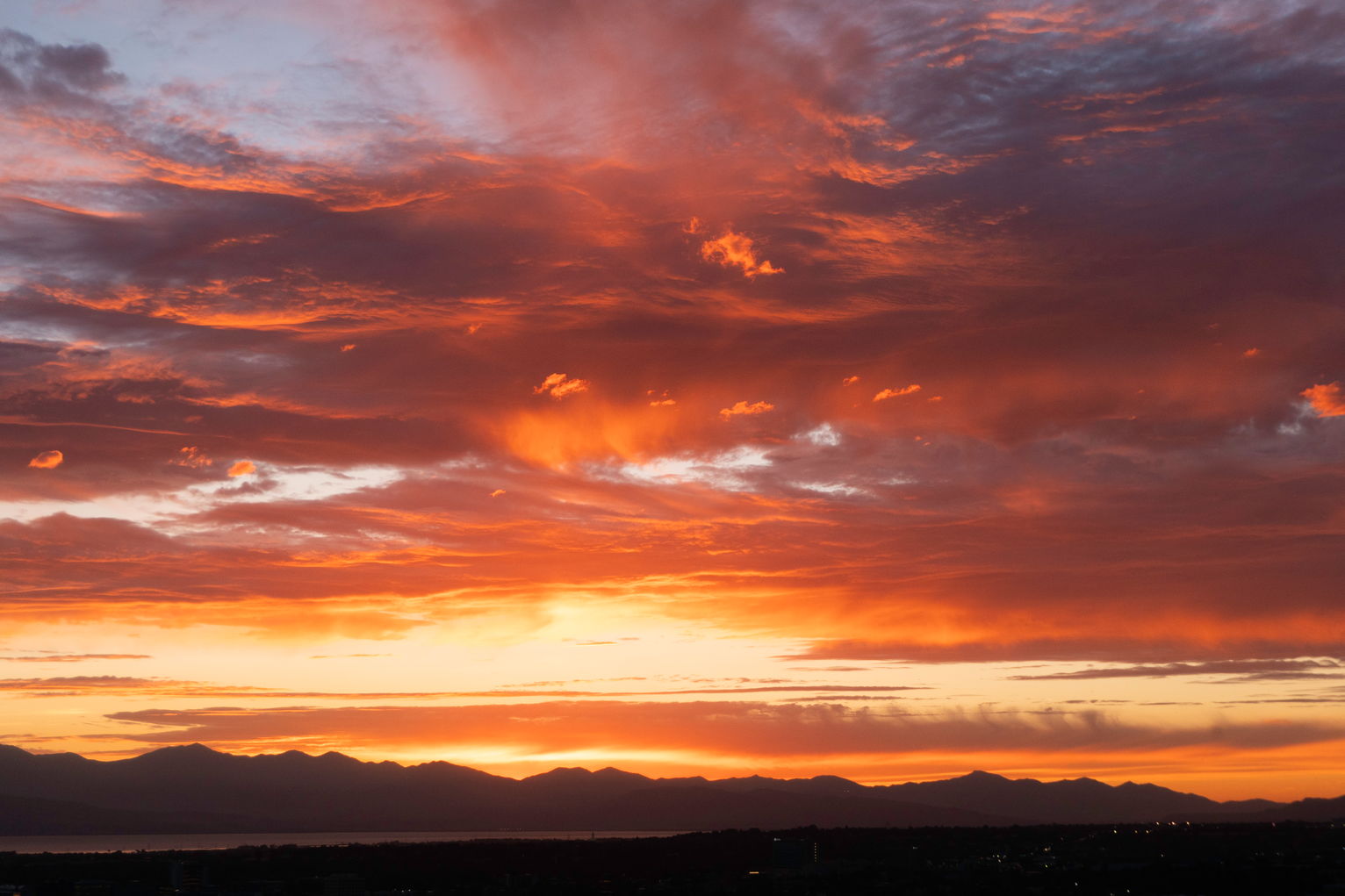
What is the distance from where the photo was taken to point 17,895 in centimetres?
19988

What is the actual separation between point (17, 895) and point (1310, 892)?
21110 cm

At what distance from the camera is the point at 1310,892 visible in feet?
653
